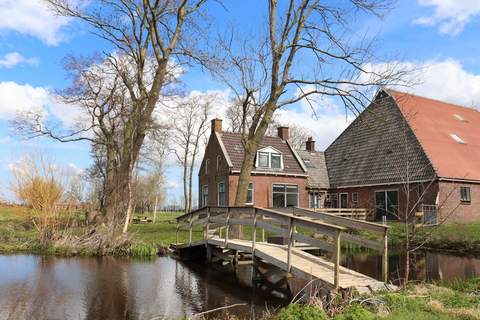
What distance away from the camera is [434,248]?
1736 cm

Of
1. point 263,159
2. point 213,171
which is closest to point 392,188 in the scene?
point 263,159

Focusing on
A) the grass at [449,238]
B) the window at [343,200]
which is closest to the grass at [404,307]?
the grass at [449,238]

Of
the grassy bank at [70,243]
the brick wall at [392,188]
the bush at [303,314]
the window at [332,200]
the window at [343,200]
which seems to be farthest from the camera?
the window at [332,200]

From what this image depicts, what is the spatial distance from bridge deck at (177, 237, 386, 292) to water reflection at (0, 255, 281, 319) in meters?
0.88

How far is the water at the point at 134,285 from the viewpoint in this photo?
820 centimetres

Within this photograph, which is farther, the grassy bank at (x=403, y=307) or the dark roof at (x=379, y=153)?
the dark roof at (x=379, y=153)

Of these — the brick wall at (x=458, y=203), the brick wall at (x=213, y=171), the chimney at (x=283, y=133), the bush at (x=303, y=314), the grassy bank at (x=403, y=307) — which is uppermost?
the chimney at (x=283, y=133)

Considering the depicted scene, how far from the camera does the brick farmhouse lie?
2325 centimetres

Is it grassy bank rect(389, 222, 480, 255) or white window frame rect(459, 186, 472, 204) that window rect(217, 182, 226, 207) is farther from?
white window frame rect(459, 186, 472, 204)

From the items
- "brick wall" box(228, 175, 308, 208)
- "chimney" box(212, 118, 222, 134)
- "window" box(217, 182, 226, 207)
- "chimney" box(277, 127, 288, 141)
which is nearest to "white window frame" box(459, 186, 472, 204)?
"brick wall" box(228, 175, 308, 208)

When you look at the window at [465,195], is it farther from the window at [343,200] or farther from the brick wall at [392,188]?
the window at [343,200]

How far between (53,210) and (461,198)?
19992 mm

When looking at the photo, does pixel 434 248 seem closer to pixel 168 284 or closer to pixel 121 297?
pixel 168 284

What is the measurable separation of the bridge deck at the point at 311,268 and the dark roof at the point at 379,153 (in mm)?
12698
